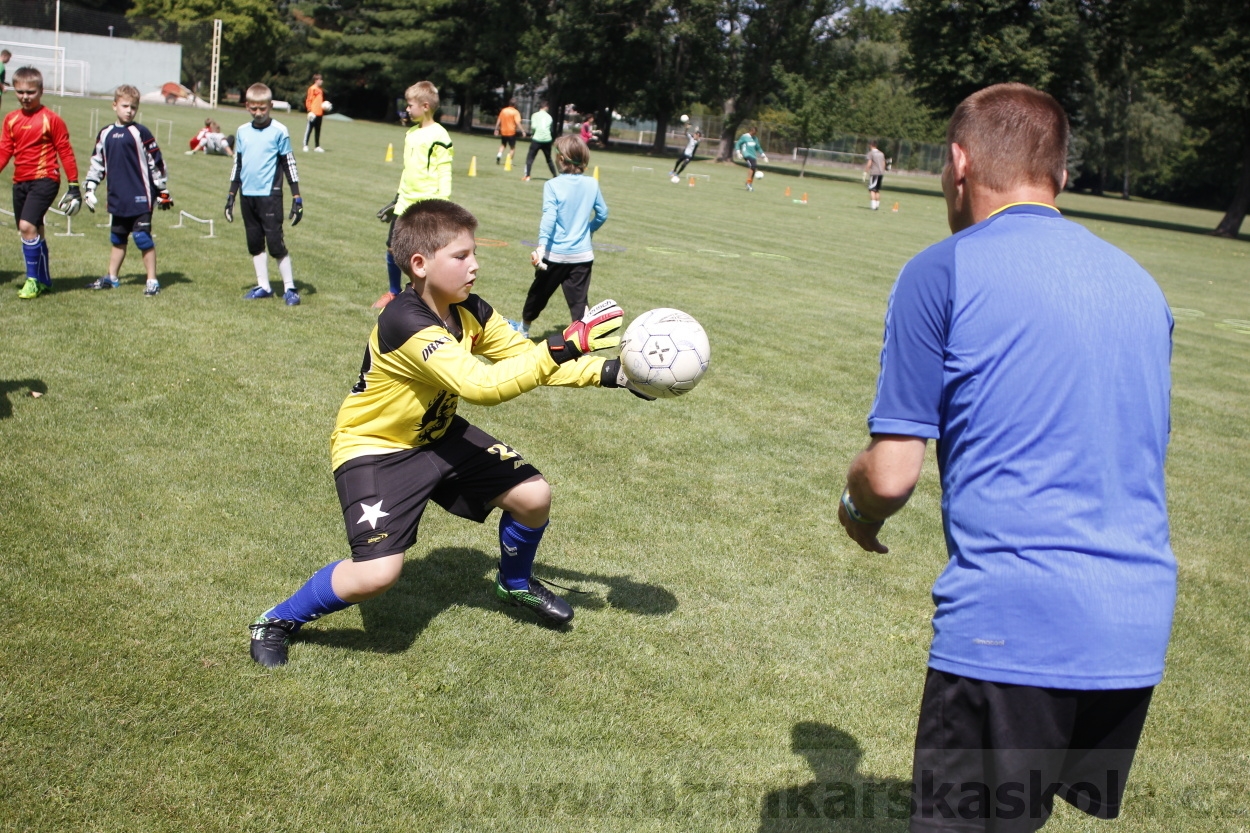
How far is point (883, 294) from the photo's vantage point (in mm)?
14859

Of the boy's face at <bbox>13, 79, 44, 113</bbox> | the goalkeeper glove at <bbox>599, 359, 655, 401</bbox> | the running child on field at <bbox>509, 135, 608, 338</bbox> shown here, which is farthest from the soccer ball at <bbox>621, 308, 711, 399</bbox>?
the boy's face at <bbox>13, 79, 44, 113</bbox>

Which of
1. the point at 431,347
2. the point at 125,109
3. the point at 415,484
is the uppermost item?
the point at 125,109

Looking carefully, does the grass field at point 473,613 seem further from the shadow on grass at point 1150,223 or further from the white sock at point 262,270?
the shadow on grass at point 1150,223

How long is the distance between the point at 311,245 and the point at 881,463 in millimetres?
12642

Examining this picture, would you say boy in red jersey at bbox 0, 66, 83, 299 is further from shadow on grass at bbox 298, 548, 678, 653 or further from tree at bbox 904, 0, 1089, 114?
tree at bbox 904, 0, 1089, 114

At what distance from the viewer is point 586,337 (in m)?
3.66

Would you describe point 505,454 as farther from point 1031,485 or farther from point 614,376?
point 1031,485

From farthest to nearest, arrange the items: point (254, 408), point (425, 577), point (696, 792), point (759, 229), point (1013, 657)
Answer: point (759, 229) < point (254, 408) < point (425, 577) < point (696, 792) < point (1013, 657)

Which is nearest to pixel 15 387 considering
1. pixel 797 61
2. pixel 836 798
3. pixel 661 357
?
pixel 661 357

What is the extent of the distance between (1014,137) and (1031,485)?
83 cm

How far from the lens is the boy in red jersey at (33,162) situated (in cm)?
952

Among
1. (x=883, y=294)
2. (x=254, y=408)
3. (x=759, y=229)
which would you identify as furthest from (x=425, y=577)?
(x=759, y=229)

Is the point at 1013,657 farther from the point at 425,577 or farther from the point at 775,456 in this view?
the point at 775,456

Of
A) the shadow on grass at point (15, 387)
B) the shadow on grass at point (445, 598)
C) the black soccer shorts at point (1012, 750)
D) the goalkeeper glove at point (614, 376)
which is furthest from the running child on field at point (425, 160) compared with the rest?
the black soccer shorts at point (1012, 750)
